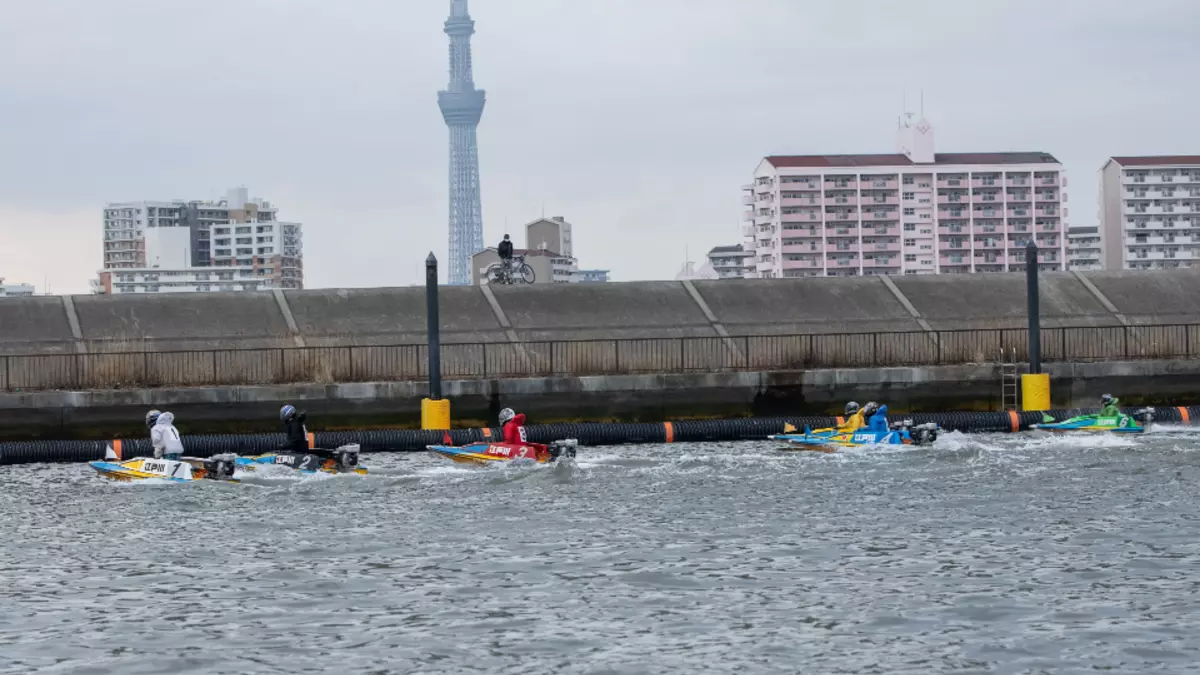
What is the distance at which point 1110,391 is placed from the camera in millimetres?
48844

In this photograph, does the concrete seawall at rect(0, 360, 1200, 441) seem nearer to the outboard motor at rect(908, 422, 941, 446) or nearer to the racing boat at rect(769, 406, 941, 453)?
the racing boat at rect(769, 406, 941, 453)

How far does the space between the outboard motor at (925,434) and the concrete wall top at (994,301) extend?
1259 cm

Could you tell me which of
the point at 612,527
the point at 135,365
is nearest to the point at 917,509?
the point at 612,527

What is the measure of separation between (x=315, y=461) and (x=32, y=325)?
16916 millimetres

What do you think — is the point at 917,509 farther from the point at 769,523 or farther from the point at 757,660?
the point at 757,660

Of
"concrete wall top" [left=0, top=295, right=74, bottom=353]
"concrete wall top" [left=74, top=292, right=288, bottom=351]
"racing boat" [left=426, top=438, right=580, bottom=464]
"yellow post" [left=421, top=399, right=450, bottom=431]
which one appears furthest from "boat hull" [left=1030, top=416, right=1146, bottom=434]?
"concrete wall top" [left=0, top=295, right=74, bottom=353]

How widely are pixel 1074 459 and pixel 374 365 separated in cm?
2045

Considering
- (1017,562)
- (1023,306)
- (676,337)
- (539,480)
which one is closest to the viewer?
(1017,562)

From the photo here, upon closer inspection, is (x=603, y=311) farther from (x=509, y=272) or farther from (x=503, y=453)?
(x=503, y=453)

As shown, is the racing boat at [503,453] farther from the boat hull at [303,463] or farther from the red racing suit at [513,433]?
the boat hull at [303,463]

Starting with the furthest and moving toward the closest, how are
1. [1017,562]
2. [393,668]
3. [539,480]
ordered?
[539,480] → [1017,562] → [393,668]

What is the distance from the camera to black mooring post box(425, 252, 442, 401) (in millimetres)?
44344

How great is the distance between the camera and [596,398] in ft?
154

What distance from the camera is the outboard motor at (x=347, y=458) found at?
37062mm
